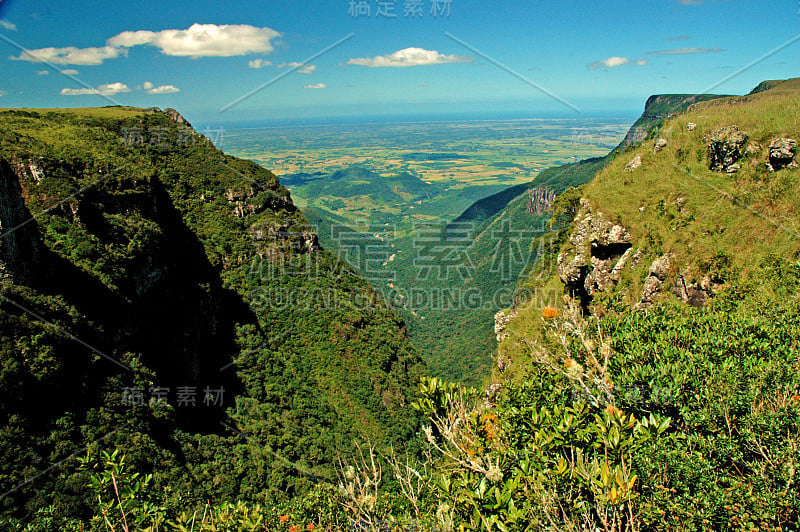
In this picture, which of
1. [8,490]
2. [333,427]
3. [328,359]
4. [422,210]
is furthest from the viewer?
[422,210]

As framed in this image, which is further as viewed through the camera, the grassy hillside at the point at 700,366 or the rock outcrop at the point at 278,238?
the rock outcrop at the point at 278,238

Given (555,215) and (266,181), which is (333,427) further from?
(266,181)

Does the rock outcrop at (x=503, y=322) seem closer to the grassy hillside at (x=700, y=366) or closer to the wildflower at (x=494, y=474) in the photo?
the grassy hillside at (x=700, y=366)

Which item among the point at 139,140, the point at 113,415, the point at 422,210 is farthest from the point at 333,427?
the point at 422,210

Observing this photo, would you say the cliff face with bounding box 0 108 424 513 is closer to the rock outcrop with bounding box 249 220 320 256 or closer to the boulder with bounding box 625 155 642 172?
the rock outcrop with bounding box 249 220 320 256

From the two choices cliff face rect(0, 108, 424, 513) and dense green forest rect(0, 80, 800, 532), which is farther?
cliff face rect(0, 108, 424, 513)

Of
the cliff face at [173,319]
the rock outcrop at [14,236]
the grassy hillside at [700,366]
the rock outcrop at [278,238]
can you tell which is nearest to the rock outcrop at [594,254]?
the grassy hillside at [700,366]

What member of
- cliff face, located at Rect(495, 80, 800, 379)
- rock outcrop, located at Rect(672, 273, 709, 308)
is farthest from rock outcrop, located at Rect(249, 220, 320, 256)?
rock outcrop, located at Rect(672, 273, 709, 308)
